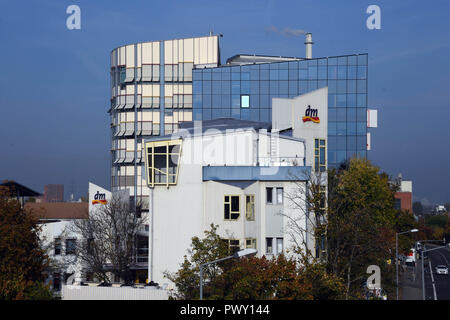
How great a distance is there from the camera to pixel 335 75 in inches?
3701

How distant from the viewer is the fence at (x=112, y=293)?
33.7m

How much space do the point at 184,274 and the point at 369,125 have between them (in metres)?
70.1

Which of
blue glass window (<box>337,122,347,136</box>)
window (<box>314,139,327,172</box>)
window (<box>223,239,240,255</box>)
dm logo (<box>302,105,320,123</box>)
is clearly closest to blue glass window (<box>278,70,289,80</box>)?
blue glass window (<box>337,122,347,136</box>)

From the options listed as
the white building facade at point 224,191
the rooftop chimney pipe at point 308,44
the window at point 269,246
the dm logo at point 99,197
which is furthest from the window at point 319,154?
the rooftop chimney pipe at point 308,44

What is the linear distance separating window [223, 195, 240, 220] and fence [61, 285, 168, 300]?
10.0 m

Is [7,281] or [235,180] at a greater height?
[235,180]

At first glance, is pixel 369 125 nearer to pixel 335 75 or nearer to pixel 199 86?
pixel 335 75

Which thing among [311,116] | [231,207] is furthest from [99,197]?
[231,207]

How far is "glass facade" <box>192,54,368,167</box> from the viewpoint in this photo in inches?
3649

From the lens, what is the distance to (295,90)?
3782 inches

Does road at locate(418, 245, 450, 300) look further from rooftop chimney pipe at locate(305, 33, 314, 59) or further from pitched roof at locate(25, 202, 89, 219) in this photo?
pitched roof at locate(25, 202, 89, 219)
